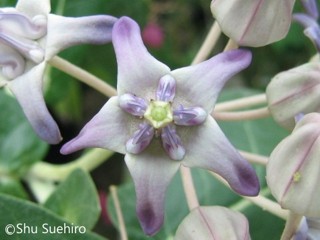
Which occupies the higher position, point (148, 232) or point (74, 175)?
point (148, 232)

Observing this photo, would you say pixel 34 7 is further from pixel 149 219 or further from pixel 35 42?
pixel 149 219

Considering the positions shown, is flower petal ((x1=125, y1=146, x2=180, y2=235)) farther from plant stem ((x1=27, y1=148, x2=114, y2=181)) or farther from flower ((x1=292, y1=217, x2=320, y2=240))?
plant stem ((x1=27, y1=148, x2=114, y2=181))

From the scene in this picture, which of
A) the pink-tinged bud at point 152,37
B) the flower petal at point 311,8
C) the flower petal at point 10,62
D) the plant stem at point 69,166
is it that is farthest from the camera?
the pink-tinged bud at point 152,37

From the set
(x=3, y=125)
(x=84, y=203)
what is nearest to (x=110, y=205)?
(x=84, y=203)

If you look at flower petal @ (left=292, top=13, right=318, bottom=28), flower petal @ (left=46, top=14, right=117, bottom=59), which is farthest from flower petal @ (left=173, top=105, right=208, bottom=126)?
flower petal @ (left=292, top=13, right=318, bottom=28)

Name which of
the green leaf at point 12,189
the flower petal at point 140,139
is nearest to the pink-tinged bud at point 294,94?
the flower petal at point 140,139

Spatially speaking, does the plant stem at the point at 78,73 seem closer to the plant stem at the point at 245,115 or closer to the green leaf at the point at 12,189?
the plant stem at the point at 245,115

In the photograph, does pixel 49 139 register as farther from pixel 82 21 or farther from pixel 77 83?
pixel 77 83
